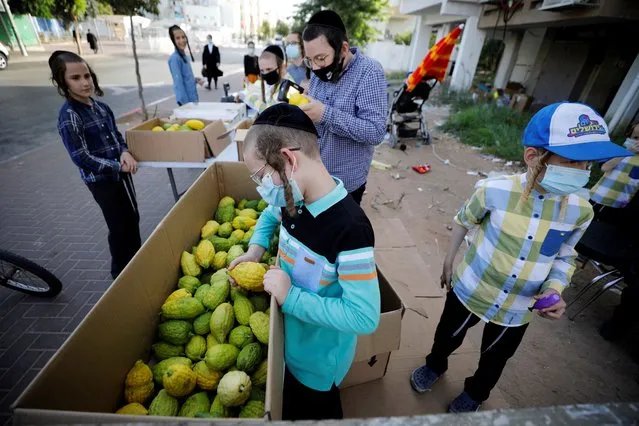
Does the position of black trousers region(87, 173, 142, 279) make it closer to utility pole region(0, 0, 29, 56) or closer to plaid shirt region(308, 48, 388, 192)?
plaid shirt region(308, 48, 388, 192)

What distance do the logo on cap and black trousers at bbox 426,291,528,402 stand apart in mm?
1331

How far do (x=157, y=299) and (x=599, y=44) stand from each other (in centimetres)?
1765

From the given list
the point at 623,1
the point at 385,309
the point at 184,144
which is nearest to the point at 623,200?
the point at 385,309

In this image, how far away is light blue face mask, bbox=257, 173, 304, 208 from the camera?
1409 millimetres

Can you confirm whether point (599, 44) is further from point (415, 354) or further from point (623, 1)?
point (415, 354)

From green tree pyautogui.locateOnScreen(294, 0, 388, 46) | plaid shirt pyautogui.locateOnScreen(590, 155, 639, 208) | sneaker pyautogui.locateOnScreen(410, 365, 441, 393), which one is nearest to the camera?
sneaker pyautogui.locateOnScreen(410, 365, 441, 393)

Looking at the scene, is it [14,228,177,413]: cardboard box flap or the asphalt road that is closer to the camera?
[14,228,177,413]: cardboard box flap

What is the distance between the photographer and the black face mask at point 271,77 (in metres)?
4.52

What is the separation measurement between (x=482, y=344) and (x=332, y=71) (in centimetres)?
253

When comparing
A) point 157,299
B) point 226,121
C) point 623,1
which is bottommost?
point 157,299

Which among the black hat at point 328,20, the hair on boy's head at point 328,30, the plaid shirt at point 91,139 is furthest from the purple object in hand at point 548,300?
the plaid shirt at point 91,139

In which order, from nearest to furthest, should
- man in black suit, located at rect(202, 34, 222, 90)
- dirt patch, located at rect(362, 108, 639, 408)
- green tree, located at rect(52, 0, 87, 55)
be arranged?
dirt patch, located at rect(362, 108, 639, 408), man in black suit, located at rect(202, 34, 222, 90), green tree, located at rect(52, 0, 87, 55)

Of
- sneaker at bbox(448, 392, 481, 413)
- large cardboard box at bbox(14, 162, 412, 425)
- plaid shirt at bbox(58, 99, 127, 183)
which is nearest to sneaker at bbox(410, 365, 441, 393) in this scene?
sneaker at bbox(448, 392, 481, 413)

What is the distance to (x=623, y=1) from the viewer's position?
8.27m
